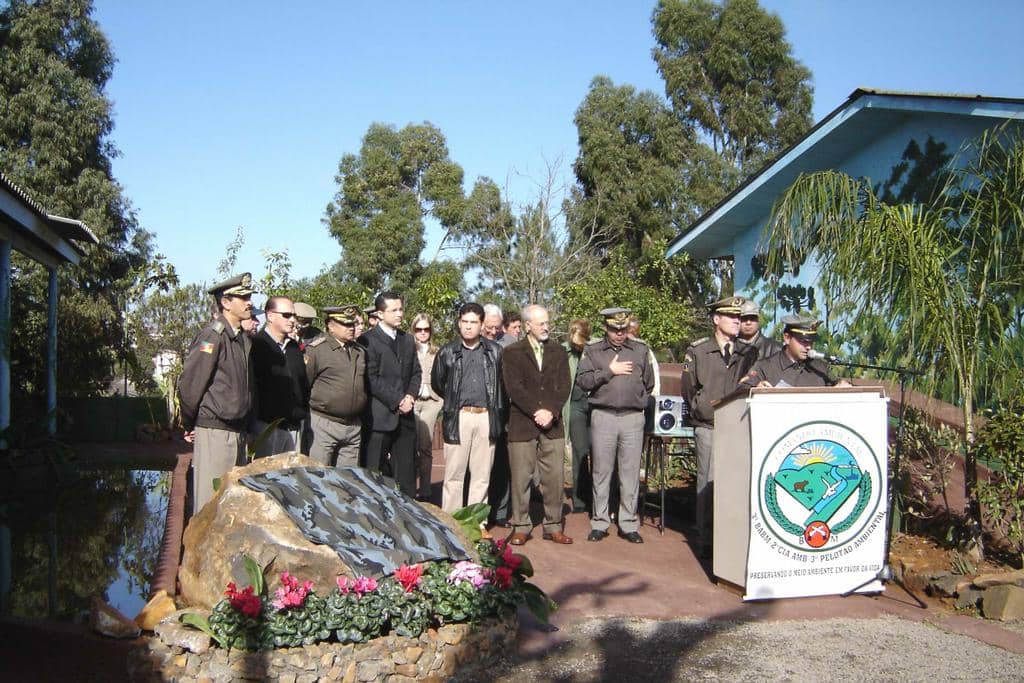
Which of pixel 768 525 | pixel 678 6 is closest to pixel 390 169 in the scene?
pixel 678 6

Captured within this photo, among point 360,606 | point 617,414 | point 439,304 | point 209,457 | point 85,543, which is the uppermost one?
point 439,304

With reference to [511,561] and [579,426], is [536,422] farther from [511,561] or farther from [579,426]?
[511,561]

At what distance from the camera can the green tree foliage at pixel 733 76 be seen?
32.7 m

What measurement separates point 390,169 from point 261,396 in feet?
86.9

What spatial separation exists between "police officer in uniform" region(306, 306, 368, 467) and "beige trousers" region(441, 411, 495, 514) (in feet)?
2.94

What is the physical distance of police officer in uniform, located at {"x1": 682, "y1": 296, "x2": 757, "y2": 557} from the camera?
7.84 m

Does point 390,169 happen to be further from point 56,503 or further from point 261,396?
point 261,396

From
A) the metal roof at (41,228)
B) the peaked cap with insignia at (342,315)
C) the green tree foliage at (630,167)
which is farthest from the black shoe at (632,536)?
the green tree foliage at (630,167)

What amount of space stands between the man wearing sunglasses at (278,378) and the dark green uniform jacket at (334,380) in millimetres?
96

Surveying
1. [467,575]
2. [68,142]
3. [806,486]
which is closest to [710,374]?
[806,486]

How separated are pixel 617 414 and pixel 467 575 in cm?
320

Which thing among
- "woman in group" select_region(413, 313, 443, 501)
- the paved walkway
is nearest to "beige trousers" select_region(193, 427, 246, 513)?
the paved walkway

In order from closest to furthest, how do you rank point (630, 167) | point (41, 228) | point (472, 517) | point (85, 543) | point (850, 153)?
point (472, 517) → point (85, 543) → point (850, 153) → point (41, 228) → point (630, 167)

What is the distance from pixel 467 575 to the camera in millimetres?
5176
